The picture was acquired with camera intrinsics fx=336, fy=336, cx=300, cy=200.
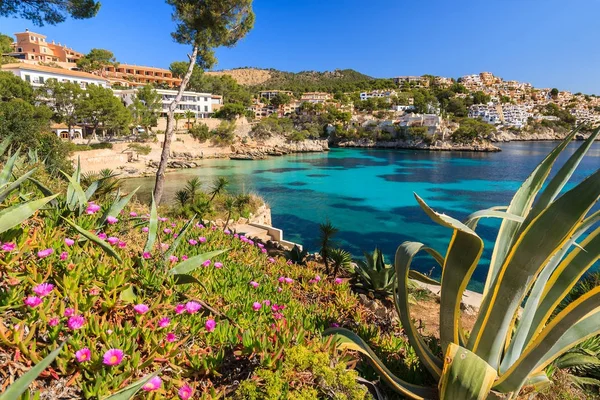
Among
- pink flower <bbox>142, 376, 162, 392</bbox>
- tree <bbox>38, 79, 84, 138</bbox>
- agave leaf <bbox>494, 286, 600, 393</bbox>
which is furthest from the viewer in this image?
tree <bbox>38, 79, 84, 138</bbox>

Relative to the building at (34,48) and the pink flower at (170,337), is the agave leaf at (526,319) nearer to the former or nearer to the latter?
the pink flower at (170,337)

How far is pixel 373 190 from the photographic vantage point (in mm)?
23359

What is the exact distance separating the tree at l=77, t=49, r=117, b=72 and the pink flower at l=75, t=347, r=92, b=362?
204 feet

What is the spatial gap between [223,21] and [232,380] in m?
11.0

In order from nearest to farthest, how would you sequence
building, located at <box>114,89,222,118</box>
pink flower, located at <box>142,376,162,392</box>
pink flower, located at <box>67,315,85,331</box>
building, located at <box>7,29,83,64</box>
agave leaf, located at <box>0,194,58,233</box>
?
1. pink flower, located at <box>142,376,162,392</box>
2. pink flower, located at <box>67,315,85,331</box>
3. agave leaf, located at <box>0,194,58,233</box>
4. building, located at <box>114,89,222,118</box>
5. building, located at <box>7,29,83,64</box>

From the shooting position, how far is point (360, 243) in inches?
469

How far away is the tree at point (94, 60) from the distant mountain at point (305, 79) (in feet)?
205

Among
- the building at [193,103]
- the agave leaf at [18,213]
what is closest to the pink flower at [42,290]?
the agave leaf at [18,213]

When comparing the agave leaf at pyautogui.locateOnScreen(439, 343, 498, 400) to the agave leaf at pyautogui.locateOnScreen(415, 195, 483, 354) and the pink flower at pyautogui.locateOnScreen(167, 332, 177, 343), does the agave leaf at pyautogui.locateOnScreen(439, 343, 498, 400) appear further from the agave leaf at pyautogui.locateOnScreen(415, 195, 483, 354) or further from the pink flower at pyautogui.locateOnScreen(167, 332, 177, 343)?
the pink flower at pyautogui.locateOnScreen(167, 332, 177, 343)

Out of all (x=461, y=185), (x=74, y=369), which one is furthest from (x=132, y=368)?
(x=461, y=185)

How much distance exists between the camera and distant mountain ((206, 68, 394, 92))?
362 feet

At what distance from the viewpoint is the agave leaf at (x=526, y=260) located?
1512 mm

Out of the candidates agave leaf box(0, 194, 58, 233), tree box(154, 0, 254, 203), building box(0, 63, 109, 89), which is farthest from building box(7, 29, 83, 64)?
agave leaf box(0, 194, 58, 233)

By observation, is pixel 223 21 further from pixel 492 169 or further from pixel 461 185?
pixel 492 169
